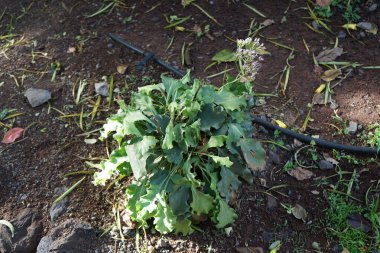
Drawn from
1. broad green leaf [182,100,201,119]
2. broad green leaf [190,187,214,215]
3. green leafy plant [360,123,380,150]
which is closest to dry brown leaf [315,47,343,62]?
green leafy plant [360,123,380,150]

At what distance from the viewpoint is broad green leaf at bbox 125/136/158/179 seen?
7.35 feet

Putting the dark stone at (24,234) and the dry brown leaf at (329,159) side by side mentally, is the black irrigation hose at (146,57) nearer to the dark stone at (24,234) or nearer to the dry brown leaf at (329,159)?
the dry brown leaf at (329,159)

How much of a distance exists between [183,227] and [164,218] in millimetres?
156

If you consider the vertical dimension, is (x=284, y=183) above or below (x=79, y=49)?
below

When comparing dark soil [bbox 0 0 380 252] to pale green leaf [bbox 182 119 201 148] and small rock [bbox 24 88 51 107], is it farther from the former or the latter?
pale green leaf [bbox 182 119 201 148]

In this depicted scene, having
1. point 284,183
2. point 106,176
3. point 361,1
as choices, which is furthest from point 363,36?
point 106,176

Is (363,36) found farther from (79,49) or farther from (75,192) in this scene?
(75,192)

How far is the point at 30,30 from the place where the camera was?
378cm

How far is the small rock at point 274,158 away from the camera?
295 centimetres

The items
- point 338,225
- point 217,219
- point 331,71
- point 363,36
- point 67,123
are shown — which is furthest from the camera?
point 363,36

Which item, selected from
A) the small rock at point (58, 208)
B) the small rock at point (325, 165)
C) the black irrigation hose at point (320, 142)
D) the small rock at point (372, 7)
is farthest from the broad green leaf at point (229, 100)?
the small rock at point (372, 7)

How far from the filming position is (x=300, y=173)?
2.92 m

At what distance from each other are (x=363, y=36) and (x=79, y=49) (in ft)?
7.20

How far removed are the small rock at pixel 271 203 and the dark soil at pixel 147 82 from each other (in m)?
0.02
